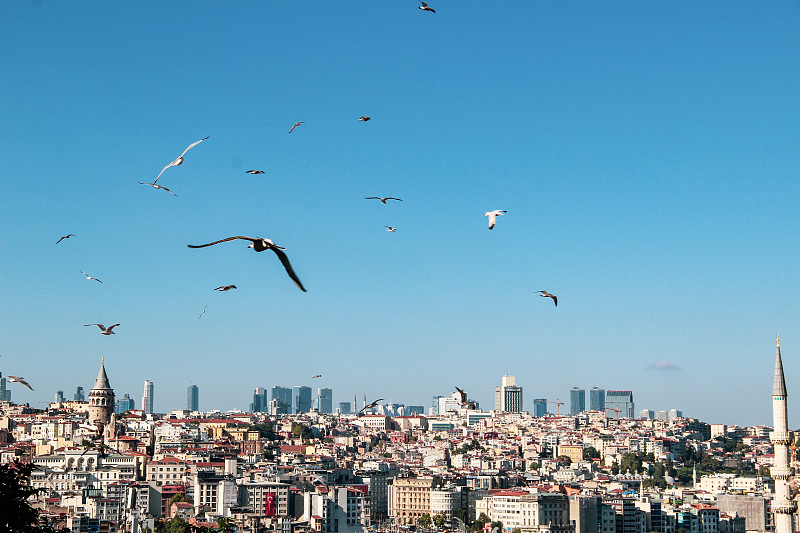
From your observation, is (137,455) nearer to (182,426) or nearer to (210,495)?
(210,495)

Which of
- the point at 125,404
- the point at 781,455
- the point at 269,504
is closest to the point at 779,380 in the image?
the point at 781,455

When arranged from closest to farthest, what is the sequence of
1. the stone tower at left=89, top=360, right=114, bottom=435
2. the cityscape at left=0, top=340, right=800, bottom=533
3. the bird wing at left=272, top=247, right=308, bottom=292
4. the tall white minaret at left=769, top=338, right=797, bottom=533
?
1. the bird wing at left=272, top=247, right=308, bottom=292
2. the tall white minaret at left=769, top=338, right=797, bottom=533
3. the cityscape at left=0, top=340, right=800, bottom=533
4. the stone tower at left=89, top=360, right=114, bottom=435

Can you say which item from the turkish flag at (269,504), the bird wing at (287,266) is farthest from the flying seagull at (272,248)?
the turkish flag at (269,504)

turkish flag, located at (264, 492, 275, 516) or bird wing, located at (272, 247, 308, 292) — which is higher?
bird wing, located at (272, 247, 308, 292)

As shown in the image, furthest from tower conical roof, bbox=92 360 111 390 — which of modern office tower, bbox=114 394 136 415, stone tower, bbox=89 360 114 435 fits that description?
modern office tower, bbox=114 394 136 415

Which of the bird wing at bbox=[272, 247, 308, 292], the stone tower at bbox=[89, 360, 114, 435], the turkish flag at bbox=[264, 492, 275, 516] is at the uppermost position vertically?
the stone tower at bbox=[89, 360, 114, 435]

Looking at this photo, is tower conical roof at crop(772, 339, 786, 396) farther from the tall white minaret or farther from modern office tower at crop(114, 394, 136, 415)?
modern office tower at crop(114, 394, 136, 415)
